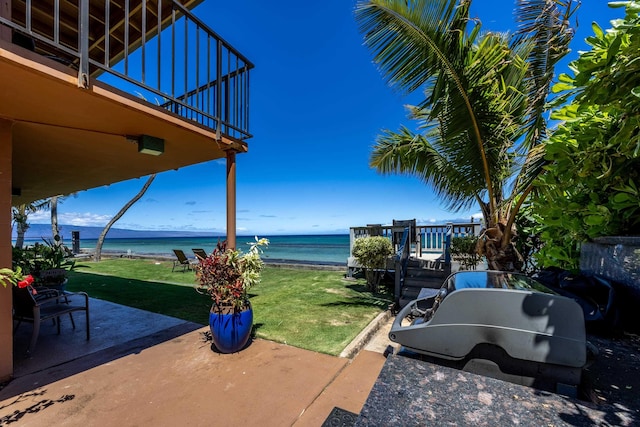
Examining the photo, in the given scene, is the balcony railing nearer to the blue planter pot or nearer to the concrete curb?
the blue planter pot

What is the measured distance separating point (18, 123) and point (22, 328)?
3873 millimetres

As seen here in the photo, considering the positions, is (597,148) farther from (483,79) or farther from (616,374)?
(616,374)

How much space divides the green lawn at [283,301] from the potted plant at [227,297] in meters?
0.70

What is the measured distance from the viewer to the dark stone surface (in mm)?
1247

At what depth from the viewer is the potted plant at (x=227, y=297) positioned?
11.6ft

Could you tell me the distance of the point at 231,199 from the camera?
429 centimetres

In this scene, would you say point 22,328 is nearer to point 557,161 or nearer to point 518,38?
point 557,161

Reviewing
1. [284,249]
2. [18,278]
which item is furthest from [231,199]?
[284,249]

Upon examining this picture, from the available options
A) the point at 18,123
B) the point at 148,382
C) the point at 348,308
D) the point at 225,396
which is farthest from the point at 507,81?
the point at 18,123

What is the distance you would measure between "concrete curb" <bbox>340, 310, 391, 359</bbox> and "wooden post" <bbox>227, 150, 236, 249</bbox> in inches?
90.9

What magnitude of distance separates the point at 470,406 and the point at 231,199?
3866 mm

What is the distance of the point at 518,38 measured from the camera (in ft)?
13.1

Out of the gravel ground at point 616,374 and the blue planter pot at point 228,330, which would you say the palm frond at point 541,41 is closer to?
the gravel ground at point 616,374

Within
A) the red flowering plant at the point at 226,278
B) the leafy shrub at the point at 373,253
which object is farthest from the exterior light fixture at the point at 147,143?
the leafy shrub at the point at 373,253
